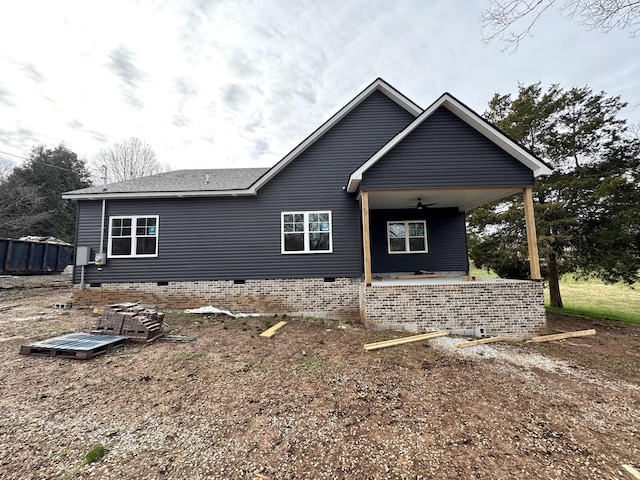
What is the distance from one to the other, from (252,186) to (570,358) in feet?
30.9

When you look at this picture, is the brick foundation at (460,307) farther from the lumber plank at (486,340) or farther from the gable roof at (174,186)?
the gable roof at (174,186)

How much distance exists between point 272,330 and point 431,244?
718 centimetres

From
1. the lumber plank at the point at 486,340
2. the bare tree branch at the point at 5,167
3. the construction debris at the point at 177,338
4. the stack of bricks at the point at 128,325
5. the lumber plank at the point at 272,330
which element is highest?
the bare tree branch at the point at 5,167

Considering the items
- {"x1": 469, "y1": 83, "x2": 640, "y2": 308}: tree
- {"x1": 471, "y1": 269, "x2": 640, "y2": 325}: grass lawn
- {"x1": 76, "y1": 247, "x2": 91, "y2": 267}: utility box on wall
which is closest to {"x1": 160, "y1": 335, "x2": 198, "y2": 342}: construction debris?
{"x1": 76, "y1": 247, "x2": 91, "y2": 267}: utility box on wall

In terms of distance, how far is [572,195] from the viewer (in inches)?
405

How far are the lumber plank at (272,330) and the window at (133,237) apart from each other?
5.16 m

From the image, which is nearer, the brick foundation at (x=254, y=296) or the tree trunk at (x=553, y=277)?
the brick foundation at (x=254, y=296)

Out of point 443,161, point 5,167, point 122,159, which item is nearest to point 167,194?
point 443,161

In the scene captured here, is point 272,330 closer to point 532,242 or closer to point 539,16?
point 532,242

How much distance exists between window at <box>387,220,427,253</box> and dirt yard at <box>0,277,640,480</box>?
4933 millimetres

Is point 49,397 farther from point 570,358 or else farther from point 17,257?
point 17,257

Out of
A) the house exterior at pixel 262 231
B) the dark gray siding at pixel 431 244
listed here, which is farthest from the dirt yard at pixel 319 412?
the dark gray siding at pixel 431 244

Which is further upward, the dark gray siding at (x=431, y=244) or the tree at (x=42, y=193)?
the tree at (x=42, y=193)

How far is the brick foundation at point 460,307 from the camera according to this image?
6824mm
